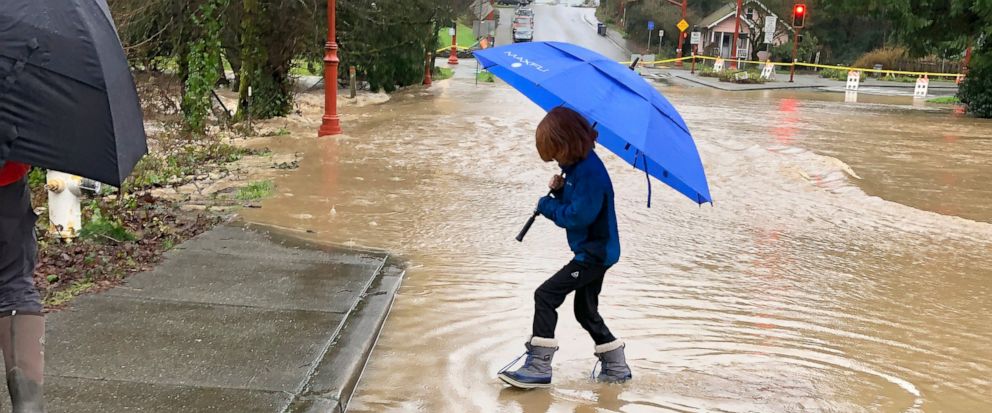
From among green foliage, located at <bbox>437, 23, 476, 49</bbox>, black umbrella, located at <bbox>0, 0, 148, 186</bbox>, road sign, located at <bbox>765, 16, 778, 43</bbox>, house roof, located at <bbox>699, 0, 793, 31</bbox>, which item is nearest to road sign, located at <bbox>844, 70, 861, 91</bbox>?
road sign, located at <bbox>765, 16, 778, 43</bbox>

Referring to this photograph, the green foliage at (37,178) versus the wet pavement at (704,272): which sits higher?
the green foliage at (37,178)

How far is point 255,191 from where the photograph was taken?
9266mm

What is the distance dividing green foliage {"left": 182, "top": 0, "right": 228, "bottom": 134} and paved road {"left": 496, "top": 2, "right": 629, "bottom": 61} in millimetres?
48873

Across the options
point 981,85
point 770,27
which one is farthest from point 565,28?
point 981,85

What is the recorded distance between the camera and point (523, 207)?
9.76 metres

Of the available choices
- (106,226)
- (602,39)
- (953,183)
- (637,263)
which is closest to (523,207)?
(637,263)

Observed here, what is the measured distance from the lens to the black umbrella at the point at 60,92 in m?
2.66

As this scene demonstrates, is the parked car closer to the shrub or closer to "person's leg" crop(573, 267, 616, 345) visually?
the shrub

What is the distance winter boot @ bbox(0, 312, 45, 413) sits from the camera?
306 cm

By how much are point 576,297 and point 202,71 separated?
10785 mm

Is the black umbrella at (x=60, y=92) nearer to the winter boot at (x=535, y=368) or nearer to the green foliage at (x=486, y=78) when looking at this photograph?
the winter boot at (x=535, y=368)

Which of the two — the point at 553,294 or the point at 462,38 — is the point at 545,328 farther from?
the point at 462,38

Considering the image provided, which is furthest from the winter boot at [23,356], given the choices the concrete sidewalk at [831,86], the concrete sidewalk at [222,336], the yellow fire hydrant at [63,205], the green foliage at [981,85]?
the concrete sidewalk at [831,86]

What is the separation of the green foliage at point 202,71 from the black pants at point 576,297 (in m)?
10.3
